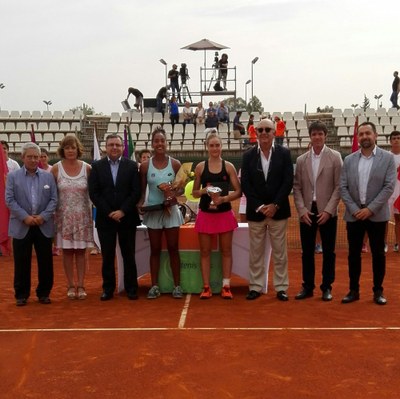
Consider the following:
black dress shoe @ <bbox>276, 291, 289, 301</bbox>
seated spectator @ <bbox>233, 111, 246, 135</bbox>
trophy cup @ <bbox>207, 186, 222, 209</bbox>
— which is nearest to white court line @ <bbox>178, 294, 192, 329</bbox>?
black dress shoe @ <bbox>276, 291, 289, 301</bbox>

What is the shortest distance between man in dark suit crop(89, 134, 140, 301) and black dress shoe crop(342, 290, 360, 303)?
2.32m

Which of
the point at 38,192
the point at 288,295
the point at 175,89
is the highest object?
the point at 175,89

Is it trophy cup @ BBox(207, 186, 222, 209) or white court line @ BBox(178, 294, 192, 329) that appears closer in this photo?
white court line @ BBox(178, 294, 192, 329)

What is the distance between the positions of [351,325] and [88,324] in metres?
2.47

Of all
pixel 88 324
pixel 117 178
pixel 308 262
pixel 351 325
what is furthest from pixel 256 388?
pixel 117 178

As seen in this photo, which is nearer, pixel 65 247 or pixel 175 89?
pixel 65 247

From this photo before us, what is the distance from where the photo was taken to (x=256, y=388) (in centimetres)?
436

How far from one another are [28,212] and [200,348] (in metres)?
2.75

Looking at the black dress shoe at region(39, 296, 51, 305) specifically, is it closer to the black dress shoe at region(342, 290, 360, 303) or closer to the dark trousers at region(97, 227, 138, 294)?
the dark trousers at region(97, 227, 138, 294)

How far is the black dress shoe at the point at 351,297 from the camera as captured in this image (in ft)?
22.5

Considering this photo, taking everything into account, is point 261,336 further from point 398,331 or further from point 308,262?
point 308,262

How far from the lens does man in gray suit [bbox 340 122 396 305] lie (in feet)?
21.7

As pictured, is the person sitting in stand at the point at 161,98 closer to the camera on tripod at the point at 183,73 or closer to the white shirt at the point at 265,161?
the camera on tripod at the point at 183,73

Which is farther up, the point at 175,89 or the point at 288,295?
the point at 175,89
